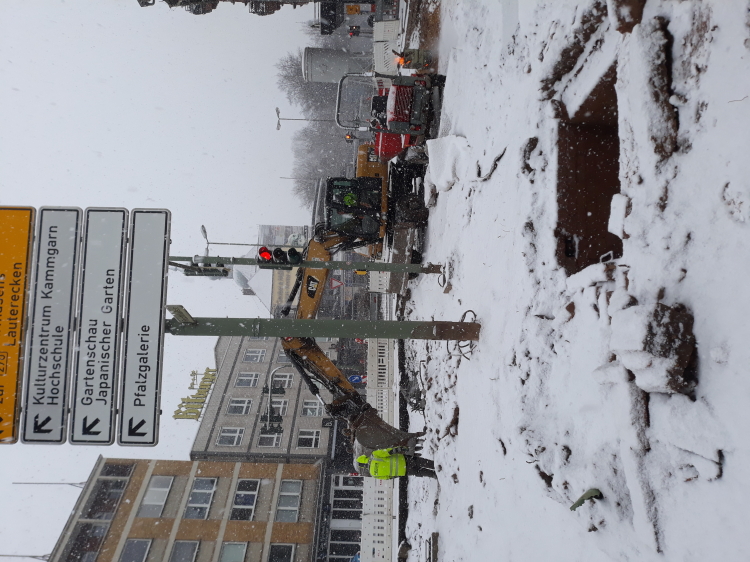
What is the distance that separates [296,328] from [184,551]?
52.4 ft

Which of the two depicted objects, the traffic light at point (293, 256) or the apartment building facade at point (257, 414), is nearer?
the traffic light at point (293, 256)

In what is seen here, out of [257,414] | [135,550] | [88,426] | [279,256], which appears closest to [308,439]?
[257,414]

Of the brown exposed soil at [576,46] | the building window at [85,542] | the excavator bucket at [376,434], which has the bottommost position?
the building window at [85,542]

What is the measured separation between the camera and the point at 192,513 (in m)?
17.3

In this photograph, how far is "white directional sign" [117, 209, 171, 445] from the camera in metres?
4.62

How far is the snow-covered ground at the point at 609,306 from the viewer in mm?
2914

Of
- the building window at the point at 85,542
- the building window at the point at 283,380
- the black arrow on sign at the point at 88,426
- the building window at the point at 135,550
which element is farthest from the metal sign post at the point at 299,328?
the building window at the point at 283,380

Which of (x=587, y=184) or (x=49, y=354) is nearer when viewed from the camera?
(x=49, y=354)

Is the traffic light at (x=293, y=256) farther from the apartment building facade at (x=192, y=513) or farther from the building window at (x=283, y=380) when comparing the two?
the building window at (x=283, y=380)

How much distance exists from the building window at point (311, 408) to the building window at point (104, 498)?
817 centimetres

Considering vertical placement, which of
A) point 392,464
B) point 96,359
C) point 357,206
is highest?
point 357,206

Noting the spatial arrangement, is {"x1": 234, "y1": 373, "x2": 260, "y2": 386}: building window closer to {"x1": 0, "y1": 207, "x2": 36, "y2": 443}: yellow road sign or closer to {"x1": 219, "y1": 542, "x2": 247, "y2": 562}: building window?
{"x1": 219, "y1": 542, "x2": 247, "y2": 562}: building window

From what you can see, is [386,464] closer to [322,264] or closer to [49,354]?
[322,264]

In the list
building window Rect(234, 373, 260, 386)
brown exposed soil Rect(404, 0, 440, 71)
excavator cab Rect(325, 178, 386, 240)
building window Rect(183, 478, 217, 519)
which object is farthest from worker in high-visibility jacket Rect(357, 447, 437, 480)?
building window Rect(234, 373, 260, 386)
